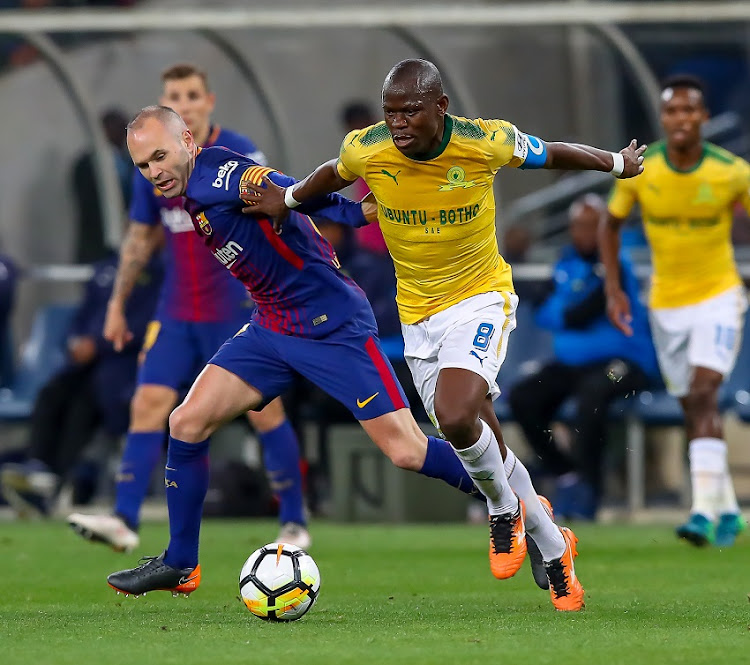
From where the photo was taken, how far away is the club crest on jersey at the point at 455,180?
20.3 feet

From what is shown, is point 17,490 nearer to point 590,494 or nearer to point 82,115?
point 82,115

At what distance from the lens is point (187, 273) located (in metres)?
8.80

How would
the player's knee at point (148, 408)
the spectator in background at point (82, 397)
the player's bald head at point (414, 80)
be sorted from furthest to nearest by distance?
the spectator in background at point (82, 397)
the player's knee at point (148, 408)
the player's bald head at point (414, 80)

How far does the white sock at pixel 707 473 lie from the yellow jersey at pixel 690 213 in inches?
35.5

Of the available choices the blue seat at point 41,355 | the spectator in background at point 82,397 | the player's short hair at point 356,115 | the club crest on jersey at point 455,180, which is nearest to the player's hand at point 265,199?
the club crest on jersey at point 455,180

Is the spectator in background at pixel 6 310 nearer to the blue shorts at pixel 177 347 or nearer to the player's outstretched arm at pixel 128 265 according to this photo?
the player's outstretched arm at pixel 128 265

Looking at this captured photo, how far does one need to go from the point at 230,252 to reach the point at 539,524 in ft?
5.38

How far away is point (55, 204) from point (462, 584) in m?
8.08

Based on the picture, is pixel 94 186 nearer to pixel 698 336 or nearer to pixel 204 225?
pixel 698 336

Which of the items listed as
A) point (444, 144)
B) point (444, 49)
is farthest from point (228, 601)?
point (444, 49)

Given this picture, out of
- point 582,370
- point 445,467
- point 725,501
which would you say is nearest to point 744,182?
point 725,501

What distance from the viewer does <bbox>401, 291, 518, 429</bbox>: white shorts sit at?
20.5ft

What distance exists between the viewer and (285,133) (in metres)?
13.2

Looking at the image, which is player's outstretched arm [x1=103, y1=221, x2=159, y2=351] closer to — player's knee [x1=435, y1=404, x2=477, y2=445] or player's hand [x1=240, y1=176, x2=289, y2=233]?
player's hand [x1=240, y1=176, x2=289, y2=233]
